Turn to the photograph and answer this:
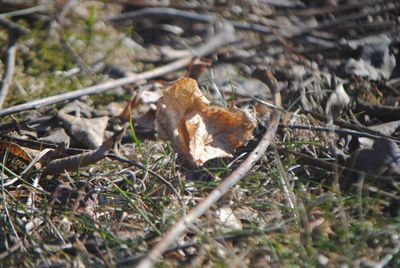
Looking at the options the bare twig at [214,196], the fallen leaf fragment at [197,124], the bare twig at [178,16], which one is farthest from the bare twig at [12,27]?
the bare twig at [214,196]

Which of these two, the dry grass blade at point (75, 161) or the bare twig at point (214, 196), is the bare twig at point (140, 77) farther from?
the bare twig at point (214, 196)

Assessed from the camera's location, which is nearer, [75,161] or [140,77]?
[75,161]

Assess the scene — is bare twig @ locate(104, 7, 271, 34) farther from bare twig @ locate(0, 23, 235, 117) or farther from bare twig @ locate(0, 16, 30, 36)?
bare twig @ locate(0, 16, 30, 36)

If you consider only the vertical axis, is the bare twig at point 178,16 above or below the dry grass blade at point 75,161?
above

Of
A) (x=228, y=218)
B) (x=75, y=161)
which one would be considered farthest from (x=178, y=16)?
(x=228, y=218)

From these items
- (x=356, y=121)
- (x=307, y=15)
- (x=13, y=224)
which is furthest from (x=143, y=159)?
(x=307, y=15)

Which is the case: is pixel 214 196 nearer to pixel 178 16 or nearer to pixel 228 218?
pixel 228 218
